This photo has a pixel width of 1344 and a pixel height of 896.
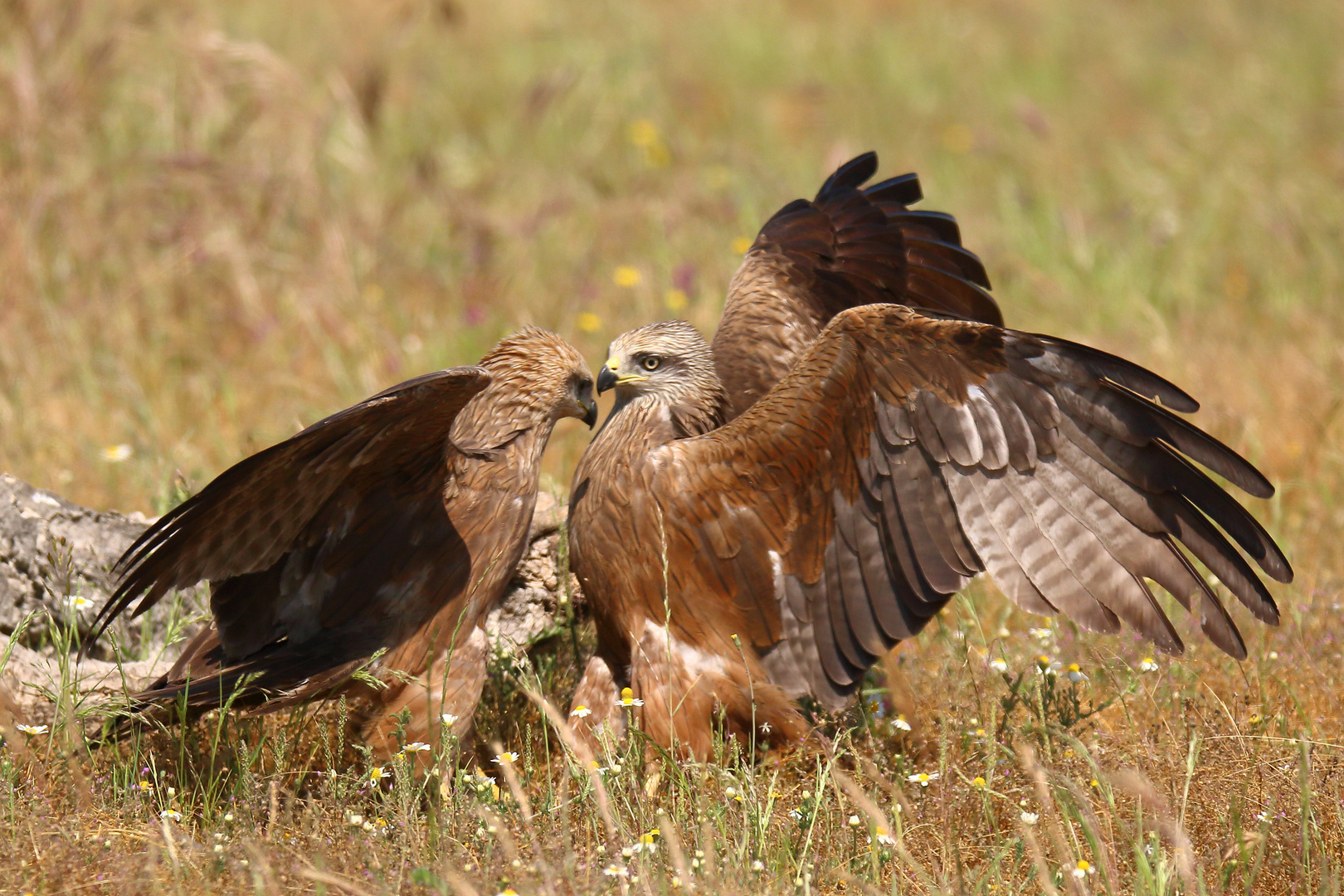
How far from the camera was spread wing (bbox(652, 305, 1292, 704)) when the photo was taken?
10.8ft

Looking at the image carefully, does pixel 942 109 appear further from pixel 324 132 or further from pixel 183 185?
pixel 183 185

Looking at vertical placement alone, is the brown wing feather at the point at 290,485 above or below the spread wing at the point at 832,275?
below

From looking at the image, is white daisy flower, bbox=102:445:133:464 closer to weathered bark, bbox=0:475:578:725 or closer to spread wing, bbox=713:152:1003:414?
weathered bark, bbox=0:475:578:725

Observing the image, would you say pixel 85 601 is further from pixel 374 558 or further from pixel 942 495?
pixel 942 495

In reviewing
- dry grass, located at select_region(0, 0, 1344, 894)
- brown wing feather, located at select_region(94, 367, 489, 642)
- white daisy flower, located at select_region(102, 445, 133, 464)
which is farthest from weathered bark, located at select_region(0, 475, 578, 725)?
white daisy flower, located at select_region(102, 445, 133, 464)

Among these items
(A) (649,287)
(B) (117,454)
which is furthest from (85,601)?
(A) (649,287)

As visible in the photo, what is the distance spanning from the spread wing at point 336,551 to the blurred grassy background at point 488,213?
1258 millimetres

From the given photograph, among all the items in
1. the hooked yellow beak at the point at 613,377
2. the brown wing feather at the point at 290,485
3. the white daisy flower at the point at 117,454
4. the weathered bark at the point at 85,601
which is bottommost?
the weathered bark at the point at 85,601

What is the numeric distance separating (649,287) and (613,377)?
317 cm

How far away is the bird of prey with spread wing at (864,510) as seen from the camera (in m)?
3.32

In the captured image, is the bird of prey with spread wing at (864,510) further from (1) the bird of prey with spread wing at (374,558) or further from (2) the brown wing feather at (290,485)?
(2) the brown wing feather at (290,485)

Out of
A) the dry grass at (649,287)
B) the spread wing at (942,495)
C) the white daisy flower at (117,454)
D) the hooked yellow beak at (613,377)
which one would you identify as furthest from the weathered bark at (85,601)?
the white daisy flower at (117,454)

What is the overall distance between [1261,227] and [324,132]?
5.71m

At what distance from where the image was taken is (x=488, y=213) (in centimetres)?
785
